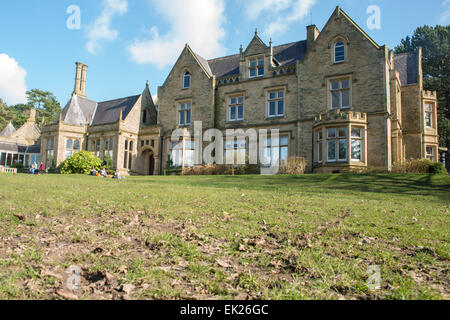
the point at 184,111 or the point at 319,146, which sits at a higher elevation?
the point at 184,111

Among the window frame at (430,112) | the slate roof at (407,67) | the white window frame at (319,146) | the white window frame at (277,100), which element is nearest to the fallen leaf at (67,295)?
the white window frame at (319,146)

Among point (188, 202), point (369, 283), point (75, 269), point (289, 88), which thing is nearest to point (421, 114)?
point (289, 88)

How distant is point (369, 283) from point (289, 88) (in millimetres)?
23478

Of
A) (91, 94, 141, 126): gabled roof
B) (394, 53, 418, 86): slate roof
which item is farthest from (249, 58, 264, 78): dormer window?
(91, 94, 141, 126): gabled roof

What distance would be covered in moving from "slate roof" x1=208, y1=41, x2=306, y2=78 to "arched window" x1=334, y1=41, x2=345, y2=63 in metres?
2.97

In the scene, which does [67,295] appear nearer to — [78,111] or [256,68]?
[256,68]

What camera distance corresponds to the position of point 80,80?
39625 mm

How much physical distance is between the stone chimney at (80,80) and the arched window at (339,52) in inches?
1170

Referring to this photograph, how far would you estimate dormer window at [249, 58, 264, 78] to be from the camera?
1092 inches

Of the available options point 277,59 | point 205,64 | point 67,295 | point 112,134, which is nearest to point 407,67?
point 277,59

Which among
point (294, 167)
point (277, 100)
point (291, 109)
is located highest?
point (277, 100)

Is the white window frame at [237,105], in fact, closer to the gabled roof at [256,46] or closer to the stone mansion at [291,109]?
the stone mansion at [291,109]

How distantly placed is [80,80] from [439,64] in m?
49.0

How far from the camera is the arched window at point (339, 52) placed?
24.4m
